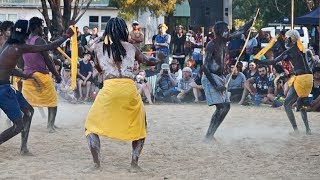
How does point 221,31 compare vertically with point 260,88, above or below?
above

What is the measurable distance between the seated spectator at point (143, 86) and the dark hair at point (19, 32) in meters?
9.22

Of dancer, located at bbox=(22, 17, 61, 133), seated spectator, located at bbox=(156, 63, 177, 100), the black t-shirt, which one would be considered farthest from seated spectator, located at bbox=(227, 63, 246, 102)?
dancer, located at bbox=(22, 17, 61, 133)

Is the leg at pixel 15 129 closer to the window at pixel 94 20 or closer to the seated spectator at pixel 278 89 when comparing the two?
the seated spectator at pixel 278 89

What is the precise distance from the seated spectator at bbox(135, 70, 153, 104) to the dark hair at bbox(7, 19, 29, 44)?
9.22m

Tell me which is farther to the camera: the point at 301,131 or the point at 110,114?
the point at 301,131

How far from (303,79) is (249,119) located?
291 centimetres

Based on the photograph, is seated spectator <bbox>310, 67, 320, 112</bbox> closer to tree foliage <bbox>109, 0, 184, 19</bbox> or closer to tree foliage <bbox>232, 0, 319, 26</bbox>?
tree foliage <bbox>109, 0, 184, 19</bbox>

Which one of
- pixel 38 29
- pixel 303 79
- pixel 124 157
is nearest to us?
pixel 124 157

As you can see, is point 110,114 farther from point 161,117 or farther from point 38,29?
point 161,117

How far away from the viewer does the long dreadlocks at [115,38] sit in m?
8.87

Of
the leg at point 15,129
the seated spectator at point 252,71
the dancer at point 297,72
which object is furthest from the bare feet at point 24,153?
the seated spectator at point 252,71

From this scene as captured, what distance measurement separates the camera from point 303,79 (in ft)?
41.0

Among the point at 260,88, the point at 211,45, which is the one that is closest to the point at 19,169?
the point at 211,45

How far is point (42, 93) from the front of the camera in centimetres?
1214
